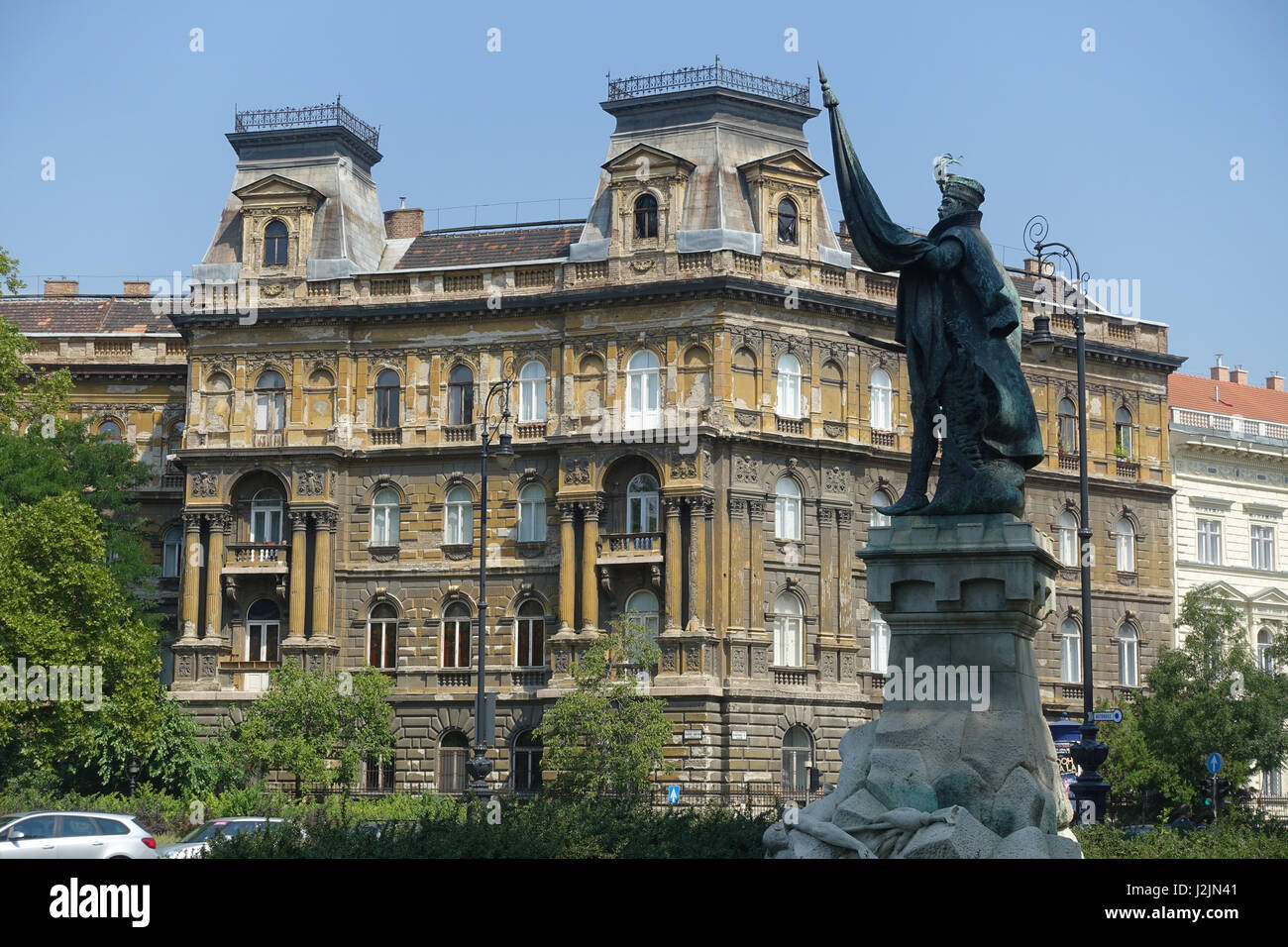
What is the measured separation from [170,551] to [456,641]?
1168 centimetres

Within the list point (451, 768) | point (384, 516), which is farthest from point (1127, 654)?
point (384, 516)

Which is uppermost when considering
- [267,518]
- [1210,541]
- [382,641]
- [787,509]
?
[787,509]

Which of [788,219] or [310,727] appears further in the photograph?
[788,219]

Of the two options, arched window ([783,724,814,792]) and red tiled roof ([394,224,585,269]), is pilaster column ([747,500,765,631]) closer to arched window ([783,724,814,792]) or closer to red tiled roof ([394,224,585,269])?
arched window ([783,724,814,792])

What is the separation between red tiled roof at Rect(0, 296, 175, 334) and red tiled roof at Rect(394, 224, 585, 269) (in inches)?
395

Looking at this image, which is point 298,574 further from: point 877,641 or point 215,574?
point 877,641

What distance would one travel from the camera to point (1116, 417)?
64562 mm

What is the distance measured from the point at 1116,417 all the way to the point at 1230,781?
729 inches

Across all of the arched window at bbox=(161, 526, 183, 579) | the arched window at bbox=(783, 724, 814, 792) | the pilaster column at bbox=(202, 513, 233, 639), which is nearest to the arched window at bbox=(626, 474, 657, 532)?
the arched window at bbox=(783, 724, 814, 792)

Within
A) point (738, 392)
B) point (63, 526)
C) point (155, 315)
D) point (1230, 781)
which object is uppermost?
point (155, 315)

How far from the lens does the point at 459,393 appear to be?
58750mm

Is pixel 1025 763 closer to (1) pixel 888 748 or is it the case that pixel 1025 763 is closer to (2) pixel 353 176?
(1) pixel 888 748

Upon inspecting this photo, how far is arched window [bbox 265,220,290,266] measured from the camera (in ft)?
199
